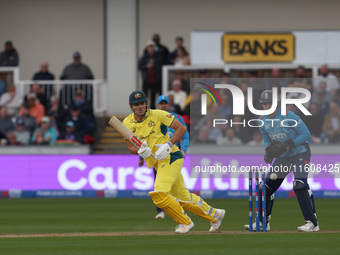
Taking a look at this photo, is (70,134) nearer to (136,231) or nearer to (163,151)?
(136,231)

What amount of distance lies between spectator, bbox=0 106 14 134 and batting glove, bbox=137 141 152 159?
12.0 meters

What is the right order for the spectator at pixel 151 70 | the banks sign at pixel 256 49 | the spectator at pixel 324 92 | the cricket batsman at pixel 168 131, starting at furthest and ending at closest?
1. the banks sign at pixel 256 49
2. the spectator at pixel 151 70
3. the spectator at pixel 324 92
4. the cricket batsman at pixel 168 131

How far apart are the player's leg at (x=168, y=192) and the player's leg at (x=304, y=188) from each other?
1.73 meters

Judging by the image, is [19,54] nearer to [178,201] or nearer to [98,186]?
[98,186]

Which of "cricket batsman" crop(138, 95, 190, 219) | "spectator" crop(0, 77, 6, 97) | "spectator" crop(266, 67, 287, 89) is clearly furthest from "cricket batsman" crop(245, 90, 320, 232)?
"spectator" crop(0, 77, 6, 97)

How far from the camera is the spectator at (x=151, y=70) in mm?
24938

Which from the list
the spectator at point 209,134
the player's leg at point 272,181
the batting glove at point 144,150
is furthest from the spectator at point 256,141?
the batting glove at point 144,150

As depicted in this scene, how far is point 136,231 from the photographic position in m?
14.3

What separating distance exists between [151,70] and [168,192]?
12168mm

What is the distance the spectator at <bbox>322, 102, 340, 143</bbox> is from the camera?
22156 mm

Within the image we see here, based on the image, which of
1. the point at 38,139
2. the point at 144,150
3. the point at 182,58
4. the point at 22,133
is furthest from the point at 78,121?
the point at 144,150

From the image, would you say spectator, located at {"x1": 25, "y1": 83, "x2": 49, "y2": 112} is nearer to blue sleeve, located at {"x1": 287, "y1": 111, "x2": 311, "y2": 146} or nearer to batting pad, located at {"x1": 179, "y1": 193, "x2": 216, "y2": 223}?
batting pad, located at {"x1": 179, "y1": 193, "x2": 216, "y2": 223}

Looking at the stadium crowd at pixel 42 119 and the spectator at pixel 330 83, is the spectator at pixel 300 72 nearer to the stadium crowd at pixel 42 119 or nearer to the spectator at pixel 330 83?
the spectator at pixel 330 83

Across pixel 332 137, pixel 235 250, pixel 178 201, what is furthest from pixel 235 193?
pixel 235 250
